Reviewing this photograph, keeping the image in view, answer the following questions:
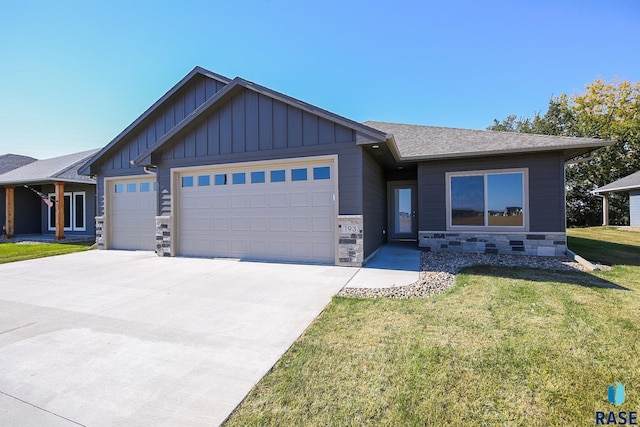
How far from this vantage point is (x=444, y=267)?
6.44m

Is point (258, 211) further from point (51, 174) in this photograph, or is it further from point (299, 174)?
point (51, 174)

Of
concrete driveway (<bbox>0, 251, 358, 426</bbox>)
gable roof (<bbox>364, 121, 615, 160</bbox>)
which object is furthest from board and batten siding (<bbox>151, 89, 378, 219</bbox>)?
concrete driveway (<bbox>0, 251, 358, 426</bbox>)

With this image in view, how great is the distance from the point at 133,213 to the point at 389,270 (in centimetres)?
933

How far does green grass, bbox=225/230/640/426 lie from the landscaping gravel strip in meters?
0.45

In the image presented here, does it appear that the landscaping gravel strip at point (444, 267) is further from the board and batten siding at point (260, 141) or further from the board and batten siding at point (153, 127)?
the board and batten siding at point (153, 127)

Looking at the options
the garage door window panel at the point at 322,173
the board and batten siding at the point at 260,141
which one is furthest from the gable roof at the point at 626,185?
the garage door window panel at the point at 322,173

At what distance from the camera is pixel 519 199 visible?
798 cm

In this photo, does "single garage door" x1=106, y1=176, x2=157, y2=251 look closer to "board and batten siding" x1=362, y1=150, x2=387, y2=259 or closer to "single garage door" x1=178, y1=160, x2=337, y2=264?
"single garage door" x1=178, y1=160, x2=337, y2=264

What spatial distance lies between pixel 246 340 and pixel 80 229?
16196 mm

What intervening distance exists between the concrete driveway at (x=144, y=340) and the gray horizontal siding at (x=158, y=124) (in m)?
5.34

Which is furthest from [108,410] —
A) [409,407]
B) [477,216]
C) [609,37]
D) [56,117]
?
[609,37]

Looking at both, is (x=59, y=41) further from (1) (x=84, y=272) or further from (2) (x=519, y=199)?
(2) (x=519, y=199)

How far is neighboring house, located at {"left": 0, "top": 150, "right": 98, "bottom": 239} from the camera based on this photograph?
13.0 meters

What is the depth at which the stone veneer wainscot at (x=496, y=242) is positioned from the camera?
25.1 feet
